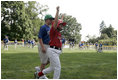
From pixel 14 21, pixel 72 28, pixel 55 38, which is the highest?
pixel 72 28

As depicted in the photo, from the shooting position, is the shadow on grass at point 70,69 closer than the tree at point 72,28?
Yes

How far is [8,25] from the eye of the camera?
53.0m

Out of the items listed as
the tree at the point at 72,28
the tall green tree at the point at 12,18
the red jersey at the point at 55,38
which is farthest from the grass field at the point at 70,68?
the tree at the point at 72,28

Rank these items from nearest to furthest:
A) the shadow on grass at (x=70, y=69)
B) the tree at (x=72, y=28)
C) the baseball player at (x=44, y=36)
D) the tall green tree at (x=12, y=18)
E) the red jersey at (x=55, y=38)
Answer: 1. the red jersey at (x=55, y=38)
2. the baseball player at (x=44, y=36)
3. the shadow on grass at (x=70, y=69)
4. the tall green tree at (x=12, y=18)
5. the tree at (x=72, y=28)

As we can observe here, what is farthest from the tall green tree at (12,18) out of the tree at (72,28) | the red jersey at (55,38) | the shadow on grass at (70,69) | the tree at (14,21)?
the red jersey at (55,38)

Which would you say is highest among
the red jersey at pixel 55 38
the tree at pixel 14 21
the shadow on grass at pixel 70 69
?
the tree at pixel 14 21

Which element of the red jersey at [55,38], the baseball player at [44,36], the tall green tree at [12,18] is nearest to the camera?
the red jersey at [55,38]

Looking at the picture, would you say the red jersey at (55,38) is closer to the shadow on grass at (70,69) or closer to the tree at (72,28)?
the shadow on grass at (70,69)

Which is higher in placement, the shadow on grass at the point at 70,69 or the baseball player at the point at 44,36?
the baseball player at the point at 44,36

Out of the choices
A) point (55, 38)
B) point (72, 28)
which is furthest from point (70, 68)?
point (72, 28)

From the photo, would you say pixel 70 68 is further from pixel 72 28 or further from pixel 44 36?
pixel 72 28

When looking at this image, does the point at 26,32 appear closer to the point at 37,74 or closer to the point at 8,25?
the point at 8,25

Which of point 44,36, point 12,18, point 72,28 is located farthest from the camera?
point 72,28

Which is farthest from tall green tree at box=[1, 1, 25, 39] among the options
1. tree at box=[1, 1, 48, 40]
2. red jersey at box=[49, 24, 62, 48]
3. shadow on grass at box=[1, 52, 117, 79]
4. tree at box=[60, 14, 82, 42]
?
red jersey at box=[49, 24, 62, 48]
